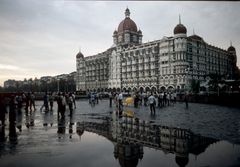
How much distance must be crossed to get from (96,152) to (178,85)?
62.8 m

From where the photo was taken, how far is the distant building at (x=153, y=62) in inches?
2680

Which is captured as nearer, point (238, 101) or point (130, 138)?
point (130, 138)

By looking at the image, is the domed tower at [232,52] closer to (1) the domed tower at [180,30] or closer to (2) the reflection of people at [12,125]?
(1) the domed tower at [180,30]

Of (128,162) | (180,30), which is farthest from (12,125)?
(180,30)

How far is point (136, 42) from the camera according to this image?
9019 centimetres

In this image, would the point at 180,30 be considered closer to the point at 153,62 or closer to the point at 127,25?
the point at 153,62

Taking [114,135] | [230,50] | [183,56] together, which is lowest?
[114,135]

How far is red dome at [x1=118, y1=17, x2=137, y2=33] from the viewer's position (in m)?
87.8

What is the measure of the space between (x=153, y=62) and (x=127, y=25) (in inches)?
836

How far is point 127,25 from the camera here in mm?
88188

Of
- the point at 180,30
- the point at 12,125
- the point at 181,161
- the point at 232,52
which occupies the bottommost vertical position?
the point at 181,161

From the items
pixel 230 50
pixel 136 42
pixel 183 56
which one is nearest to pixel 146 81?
pixel 183 56

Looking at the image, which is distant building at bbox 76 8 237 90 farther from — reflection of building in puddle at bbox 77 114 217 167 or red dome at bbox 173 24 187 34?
reflection of building in puddle at bbox 77 114 217 167

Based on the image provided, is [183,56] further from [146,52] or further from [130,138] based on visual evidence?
[130,138]
